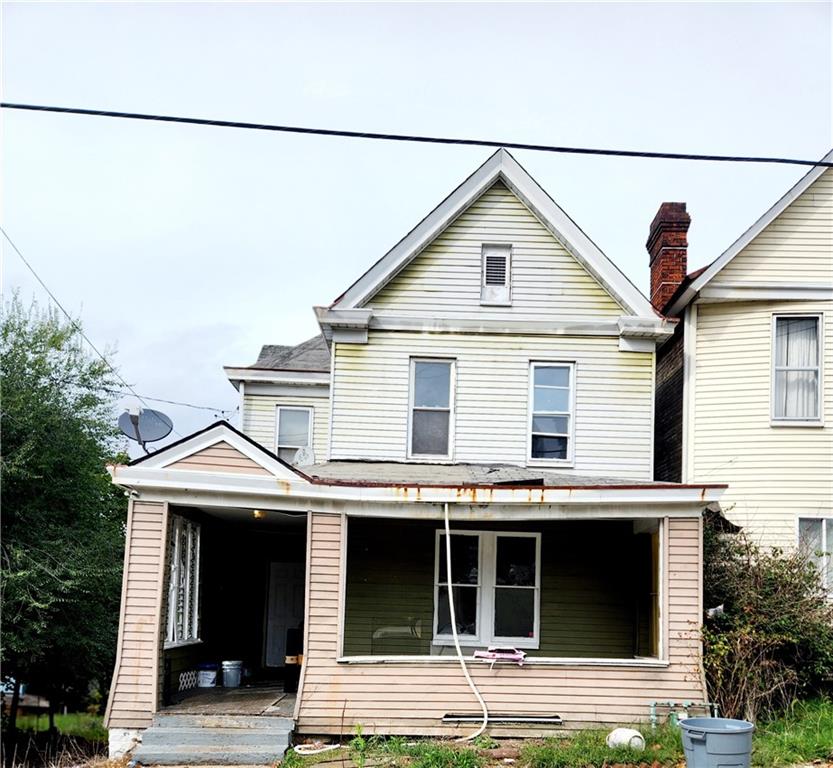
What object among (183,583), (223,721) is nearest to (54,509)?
(183,583)

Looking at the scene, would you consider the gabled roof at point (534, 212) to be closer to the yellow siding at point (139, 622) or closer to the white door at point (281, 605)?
the white door at point (281, 605)

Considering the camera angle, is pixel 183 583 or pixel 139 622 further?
pixel 183 583

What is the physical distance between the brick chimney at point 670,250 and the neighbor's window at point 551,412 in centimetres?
296

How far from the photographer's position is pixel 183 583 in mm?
14859

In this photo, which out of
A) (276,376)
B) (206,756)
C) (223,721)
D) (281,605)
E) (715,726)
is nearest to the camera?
(715,726)

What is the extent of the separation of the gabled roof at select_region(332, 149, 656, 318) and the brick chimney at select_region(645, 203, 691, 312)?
228cm

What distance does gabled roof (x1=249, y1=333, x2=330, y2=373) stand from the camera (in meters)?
24.0

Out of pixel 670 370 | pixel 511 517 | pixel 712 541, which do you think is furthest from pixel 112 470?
A: pixel 670 370

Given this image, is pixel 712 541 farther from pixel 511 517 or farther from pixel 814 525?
pixel 511 517

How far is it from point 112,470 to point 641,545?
27.0 ft

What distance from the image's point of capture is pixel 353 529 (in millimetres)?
17156

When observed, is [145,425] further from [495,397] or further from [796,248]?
[796,248]

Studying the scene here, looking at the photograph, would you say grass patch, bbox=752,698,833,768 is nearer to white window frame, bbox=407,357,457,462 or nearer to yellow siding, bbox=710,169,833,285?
white window frame, bbox=407,357,457,462

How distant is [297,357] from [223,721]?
12.9 meters
